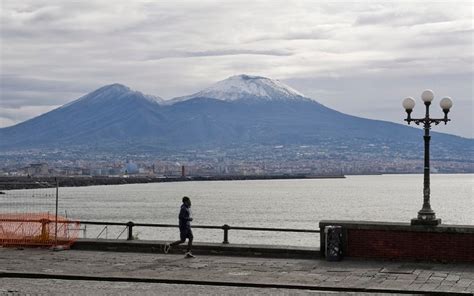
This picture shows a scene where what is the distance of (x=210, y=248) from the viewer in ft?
82.0

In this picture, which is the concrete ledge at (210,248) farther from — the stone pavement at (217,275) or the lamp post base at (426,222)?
the lamp post base at (426,222)

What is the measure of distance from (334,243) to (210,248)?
152 inches

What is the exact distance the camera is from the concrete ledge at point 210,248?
24000 millimetres

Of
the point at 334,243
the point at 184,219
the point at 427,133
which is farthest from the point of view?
the point at 184,219

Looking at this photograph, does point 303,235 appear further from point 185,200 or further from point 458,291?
point 458,291

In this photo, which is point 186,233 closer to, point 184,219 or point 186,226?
point 186,226

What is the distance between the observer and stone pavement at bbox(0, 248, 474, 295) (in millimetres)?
18609

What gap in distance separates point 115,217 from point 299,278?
270 ft

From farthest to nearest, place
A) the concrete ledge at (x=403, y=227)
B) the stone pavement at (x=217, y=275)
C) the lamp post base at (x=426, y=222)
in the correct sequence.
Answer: the lamp post base at (x=426, y=222), the concrete ledge at (x=403, y=227), the stone pavement at (x=217, y=275)

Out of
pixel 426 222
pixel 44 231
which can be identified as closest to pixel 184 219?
pixel 44 231

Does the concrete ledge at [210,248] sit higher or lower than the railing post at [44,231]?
lower

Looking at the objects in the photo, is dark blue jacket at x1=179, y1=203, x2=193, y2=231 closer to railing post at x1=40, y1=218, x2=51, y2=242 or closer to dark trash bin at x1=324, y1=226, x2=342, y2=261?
dark trash bin at x1=324, y1=226, x2=342, y2=261

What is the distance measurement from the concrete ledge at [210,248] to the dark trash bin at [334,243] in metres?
0.78

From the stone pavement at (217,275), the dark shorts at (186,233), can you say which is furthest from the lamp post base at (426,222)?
the dark shorts at (186,233)
